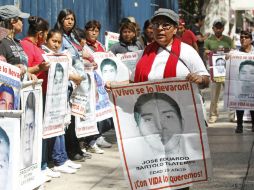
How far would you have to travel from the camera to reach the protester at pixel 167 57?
6.46 m

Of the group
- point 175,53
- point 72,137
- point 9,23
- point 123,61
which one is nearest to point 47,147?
point 72,137

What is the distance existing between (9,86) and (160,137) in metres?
1.33

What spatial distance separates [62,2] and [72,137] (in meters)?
4.12

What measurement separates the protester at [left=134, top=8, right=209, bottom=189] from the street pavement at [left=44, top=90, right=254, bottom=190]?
2360 millimetres

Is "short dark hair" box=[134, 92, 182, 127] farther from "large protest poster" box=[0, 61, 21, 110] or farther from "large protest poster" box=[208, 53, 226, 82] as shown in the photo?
"large protest poster" box=[208, 53, 226, 82]

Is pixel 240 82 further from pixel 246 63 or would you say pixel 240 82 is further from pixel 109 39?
pixel 109 39

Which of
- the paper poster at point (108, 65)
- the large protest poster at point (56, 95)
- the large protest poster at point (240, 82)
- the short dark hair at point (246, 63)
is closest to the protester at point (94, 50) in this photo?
the paper poster at point (108, 65)

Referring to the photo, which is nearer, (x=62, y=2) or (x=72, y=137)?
(x=72, y=137)

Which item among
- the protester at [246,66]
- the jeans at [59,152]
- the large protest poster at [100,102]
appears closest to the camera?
the jeans at [59,152]

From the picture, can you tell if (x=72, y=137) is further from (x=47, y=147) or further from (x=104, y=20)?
(x=104, y=20)

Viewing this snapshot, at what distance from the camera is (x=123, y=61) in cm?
1165

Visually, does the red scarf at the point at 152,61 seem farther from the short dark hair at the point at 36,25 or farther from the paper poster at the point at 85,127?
the paper poster at the point at 85,127

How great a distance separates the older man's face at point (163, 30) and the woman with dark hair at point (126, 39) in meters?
5.53

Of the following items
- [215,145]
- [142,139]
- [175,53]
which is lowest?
[215,145]
